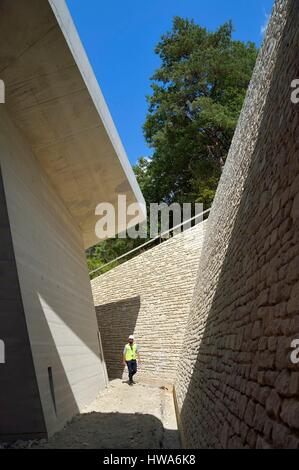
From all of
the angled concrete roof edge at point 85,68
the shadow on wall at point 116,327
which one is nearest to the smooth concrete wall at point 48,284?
the angled concrete roof edge at point 85,68

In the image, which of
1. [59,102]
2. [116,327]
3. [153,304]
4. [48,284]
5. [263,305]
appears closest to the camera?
[263,305]

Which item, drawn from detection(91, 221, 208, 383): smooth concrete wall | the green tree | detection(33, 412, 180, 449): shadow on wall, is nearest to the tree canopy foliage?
the green tree

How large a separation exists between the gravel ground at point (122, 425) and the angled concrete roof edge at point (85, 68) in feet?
18.4

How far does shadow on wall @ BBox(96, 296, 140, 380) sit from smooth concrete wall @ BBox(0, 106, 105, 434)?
210 inches

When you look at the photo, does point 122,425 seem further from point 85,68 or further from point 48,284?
point 85,68

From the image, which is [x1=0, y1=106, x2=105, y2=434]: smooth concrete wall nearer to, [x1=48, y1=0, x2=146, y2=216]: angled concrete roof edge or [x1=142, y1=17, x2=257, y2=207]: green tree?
[x1=48, y1=0, x2=146, y2=216]: angled concrete roof edge

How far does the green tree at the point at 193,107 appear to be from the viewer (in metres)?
25.9

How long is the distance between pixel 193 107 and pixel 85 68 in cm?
1944

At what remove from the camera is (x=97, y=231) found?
1603 cm

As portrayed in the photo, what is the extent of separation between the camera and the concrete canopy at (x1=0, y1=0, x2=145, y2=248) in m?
6.09

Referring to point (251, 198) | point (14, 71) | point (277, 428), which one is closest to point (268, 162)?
point (251, 198)

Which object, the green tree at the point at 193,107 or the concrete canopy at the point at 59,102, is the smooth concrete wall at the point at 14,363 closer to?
the concrete canopy at the point at 59,102

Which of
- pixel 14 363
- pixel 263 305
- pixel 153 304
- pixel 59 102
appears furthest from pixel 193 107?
pixel 263 305

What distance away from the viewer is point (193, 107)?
26000 millimetres
